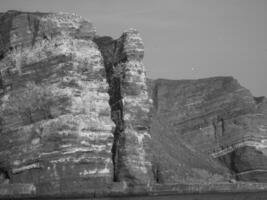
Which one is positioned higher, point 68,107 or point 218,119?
point 218,119

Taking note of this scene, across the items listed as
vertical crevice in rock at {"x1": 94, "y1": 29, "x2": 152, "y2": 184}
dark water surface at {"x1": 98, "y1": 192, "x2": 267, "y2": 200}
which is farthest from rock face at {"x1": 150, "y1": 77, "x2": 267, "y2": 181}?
dark water surface at {"x1": 98, "y1": 192, "x2": 267, "y2": 200}

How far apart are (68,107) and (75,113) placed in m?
0.89

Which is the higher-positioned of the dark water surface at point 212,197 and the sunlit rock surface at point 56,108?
the sunlit rock surface at point 56,108

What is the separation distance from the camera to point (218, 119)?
398 feet

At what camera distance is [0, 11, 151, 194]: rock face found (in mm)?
91375

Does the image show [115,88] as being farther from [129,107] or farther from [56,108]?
[56,108]

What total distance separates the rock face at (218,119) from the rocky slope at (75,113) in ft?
22.2

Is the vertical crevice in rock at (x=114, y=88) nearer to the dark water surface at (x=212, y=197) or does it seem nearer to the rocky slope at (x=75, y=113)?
the rocky slope at (x=75, y=113)

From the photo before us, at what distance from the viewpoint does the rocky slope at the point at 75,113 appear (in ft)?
300

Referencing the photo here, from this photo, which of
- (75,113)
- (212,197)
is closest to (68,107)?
(75,113)

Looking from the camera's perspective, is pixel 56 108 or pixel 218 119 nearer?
pixel 56 108

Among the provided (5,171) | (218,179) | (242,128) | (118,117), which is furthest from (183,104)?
(5,171)

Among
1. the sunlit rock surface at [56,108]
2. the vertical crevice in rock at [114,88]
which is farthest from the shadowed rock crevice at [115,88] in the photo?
the sunlit rock surface at [56,108]

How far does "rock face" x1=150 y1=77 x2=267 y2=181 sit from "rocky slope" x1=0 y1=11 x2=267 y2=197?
22.2 feet
